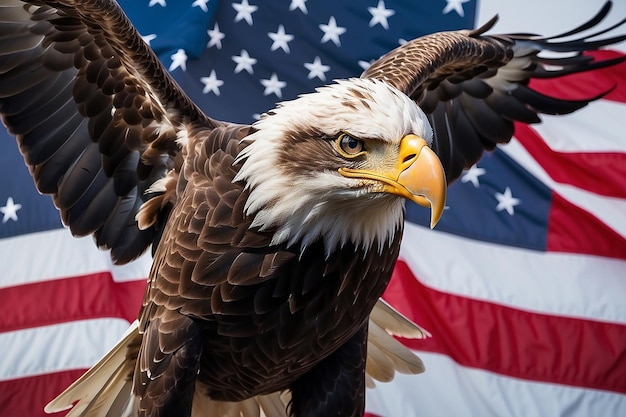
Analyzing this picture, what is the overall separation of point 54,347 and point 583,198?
7.04 feet

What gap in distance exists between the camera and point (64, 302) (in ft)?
10.2

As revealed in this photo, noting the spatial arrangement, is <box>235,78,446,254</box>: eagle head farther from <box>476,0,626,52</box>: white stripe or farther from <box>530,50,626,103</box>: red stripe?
<box>476,0,626,52</box>: white stripe

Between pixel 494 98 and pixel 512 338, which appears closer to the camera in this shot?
pixel 494 98

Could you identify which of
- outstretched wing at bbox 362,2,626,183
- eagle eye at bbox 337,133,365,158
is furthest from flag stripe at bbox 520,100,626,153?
eagle eye at bbox 337,133,365,158

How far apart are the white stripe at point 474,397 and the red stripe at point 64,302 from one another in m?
1.03

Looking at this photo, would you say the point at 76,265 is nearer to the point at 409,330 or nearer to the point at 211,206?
the point at 409,330

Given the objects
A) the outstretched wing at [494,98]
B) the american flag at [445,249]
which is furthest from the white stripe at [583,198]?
the outstretched wing at [494,98]

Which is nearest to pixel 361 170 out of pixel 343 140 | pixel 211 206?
pixel 343 140

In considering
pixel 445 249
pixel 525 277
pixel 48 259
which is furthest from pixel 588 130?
pixel 48 259

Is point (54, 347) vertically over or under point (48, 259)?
under

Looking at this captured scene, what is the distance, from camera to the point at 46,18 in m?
2.10

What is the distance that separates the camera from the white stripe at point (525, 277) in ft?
10.9

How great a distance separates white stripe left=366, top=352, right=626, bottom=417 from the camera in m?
3.28

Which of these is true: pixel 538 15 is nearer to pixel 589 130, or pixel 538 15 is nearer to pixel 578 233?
pixel 589 130
